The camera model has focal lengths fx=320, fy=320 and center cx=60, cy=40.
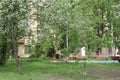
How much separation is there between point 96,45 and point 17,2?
22.5 ft

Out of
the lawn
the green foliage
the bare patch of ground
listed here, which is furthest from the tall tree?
the bare patch of ground

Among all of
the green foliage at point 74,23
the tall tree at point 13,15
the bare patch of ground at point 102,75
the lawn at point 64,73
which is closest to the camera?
the lawn at point 64,73

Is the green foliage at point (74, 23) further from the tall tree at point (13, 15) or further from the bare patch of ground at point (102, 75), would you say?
the bare patch of ground at point (102, 75)

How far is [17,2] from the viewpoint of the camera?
58.2 ft

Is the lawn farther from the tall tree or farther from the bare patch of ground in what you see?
the tall tree

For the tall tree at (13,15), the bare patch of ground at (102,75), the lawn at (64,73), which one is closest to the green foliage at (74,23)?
the tall tree at (13,15)

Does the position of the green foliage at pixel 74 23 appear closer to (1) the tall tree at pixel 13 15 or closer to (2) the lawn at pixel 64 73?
(1) the tall tree at pixel 13 15

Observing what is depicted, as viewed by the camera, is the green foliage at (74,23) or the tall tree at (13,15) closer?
the tall tree at (13,15)

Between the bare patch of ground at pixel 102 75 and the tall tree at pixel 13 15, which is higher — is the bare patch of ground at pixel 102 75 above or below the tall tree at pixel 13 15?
below

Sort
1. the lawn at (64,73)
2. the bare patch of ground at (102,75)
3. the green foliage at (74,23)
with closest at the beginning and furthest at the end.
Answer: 1. the lawn at (64,73)
2. the bare patch of ground at (102,75)
3. the green foliage at (74,23)

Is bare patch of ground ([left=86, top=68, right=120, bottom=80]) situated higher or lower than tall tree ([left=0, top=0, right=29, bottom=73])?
lower

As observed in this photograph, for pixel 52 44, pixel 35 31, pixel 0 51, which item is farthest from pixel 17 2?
pixel 52 44

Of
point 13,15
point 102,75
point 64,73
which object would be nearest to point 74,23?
point 64,73

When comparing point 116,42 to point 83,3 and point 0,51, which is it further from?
point 83,3
